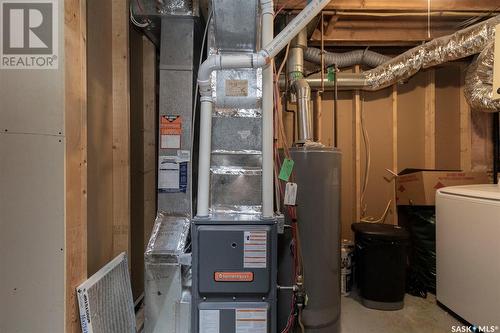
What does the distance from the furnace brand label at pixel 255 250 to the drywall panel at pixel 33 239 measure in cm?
84

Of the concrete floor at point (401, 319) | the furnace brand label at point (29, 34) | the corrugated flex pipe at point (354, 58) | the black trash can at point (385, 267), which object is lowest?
the concrete floor at point (401, 319)

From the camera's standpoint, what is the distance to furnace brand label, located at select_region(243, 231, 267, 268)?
4.44 ft

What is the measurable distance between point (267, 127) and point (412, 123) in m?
2.18

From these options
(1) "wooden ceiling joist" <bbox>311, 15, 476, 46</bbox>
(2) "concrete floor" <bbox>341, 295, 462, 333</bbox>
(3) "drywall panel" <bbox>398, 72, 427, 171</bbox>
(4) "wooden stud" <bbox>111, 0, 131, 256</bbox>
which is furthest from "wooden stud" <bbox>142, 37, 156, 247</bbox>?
(3) "drywall panel" <bbox>398, 72, 427, 171</bbox>

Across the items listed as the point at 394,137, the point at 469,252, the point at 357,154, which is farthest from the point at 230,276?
the point at 394,137

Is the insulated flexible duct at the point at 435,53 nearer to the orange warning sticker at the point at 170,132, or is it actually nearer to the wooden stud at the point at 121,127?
the orange warning sticker at the point at 170,132

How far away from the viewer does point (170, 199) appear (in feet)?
5.87

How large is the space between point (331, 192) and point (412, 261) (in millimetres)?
1351

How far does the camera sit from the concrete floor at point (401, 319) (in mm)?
1955

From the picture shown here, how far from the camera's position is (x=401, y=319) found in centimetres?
207

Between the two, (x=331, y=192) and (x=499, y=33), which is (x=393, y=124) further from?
(x=331, y=192)

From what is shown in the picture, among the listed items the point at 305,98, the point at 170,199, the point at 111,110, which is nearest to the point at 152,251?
the point at 170,199

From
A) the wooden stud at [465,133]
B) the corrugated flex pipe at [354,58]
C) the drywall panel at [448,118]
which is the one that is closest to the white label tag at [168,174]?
the corrugated flex pipe at [354,58]

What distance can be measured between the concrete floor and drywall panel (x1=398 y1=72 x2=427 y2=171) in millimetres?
1342
